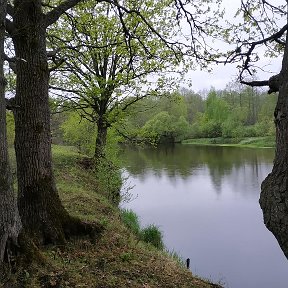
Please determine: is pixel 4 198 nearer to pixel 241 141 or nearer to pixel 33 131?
pixel 33 131

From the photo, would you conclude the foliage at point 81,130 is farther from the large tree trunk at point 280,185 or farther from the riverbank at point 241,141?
the riverbank at point 241,141

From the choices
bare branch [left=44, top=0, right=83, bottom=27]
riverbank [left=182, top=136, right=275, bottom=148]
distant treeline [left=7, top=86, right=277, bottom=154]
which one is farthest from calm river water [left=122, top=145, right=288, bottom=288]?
riverbank [left=182, top=136, right=275, bottom=148]

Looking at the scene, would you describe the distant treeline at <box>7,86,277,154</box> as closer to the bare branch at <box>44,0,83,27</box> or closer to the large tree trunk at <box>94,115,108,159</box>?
the large tree trunk at <box>94,115,108,159</box>

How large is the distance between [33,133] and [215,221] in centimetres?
1105

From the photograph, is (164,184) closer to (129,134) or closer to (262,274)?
(129,134)

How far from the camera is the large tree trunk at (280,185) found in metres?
2.52

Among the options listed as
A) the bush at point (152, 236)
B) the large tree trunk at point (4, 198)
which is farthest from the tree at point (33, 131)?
the bush at point (152, 236)

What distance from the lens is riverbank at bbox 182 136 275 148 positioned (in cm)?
4972

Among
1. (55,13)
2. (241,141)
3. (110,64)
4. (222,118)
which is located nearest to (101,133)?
(110,64)

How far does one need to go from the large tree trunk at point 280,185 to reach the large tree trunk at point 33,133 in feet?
11.5

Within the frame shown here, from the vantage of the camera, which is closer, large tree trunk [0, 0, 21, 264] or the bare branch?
large tree trunk [0, 0, 21, 264]

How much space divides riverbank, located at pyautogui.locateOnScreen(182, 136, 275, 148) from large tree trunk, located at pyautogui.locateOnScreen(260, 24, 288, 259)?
4620 cm

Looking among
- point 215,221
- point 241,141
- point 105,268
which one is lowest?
point 215,221

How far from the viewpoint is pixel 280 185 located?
2.57 m
